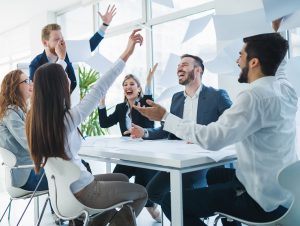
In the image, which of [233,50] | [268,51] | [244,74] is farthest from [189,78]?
[268,51]

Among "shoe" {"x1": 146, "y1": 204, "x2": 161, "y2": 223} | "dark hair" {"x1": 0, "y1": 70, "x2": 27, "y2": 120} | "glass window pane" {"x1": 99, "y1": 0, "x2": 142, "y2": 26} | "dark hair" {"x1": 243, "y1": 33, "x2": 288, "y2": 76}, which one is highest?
"glass window pane" {"x1": 99, "y1": 0, "x2": 142, "y2": 26}

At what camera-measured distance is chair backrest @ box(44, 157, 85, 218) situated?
151 centimetres

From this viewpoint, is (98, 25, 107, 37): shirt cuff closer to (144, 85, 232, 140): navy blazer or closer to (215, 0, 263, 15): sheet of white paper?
(144, 85, 232, 140): navy blazer

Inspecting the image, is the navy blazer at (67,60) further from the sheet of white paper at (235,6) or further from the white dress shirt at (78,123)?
the sheet of white paper at (235,6)

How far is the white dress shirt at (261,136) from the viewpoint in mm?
1308

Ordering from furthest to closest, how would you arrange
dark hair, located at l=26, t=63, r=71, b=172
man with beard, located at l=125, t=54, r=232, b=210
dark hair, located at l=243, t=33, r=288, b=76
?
man with beard, located at l=125, t=54, r=232, b=210
dark hair, located at l=26, t=63, r=71, b=172
dark hair, located at l=243, t=33, r=288, b=76

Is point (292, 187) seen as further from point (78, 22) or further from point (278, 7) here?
point (78, 22)

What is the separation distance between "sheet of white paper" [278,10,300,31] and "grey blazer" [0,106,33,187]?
1689mm

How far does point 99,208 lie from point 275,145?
0.87m

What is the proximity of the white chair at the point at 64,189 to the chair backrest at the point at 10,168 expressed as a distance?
0.61 metres

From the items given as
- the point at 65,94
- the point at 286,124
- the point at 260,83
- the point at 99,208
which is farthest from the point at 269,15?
the point at 99,208

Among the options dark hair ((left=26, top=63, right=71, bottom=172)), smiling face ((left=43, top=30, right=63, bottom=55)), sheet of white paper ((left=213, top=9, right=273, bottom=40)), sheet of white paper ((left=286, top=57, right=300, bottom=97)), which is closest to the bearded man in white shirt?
sheet of white paper ((left=213, top=9, right=273, bottom=40))

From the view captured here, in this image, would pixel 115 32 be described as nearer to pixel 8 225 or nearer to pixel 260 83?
pixel 8 225

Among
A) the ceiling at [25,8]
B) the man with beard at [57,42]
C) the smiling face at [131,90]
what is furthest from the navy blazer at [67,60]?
the ceiling at [25,8]
